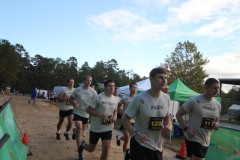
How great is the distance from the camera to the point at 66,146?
10.1 metres

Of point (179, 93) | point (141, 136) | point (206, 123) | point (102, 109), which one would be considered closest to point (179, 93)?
point (179, 93)

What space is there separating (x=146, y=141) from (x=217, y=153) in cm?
445

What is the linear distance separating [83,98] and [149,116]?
190 inches

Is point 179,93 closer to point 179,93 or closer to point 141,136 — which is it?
point 179,93

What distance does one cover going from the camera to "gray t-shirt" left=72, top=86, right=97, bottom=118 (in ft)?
29.8

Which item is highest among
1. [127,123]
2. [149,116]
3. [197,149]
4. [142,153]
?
[149,116]

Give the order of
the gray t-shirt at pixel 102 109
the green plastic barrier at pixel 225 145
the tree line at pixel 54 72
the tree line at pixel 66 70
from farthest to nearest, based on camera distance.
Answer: the tree line at pixel 54 72 < the tree line at pixel 66 70 < the green plastic barrier at pixel 225 145 < the gray t-shirt at pixel 102 109

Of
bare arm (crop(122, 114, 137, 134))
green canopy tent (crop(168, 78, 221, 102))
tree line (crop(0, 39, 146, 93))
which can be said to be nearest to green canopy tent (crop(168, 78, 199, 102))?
green canopy tent (crop(168, 78, 221, 102))

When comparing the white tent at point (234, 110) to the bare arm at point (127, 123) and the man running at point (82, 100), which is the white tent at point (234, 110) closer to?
the man running at point (82, 100)

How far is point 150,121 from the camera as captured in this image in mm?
4543

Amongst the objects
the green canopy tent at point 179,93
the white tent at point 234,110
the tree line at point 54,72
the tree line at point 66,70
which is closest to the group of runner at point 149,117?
the green canopy tent at point 179,93

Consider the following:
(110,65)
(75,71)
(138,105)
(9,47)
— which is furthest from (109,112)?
(110,65)

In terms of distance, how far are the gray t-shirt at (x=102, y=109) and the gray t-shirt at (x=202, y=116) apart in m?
1.83

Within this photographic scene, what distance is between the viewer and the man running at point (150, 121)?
4.51 metres
